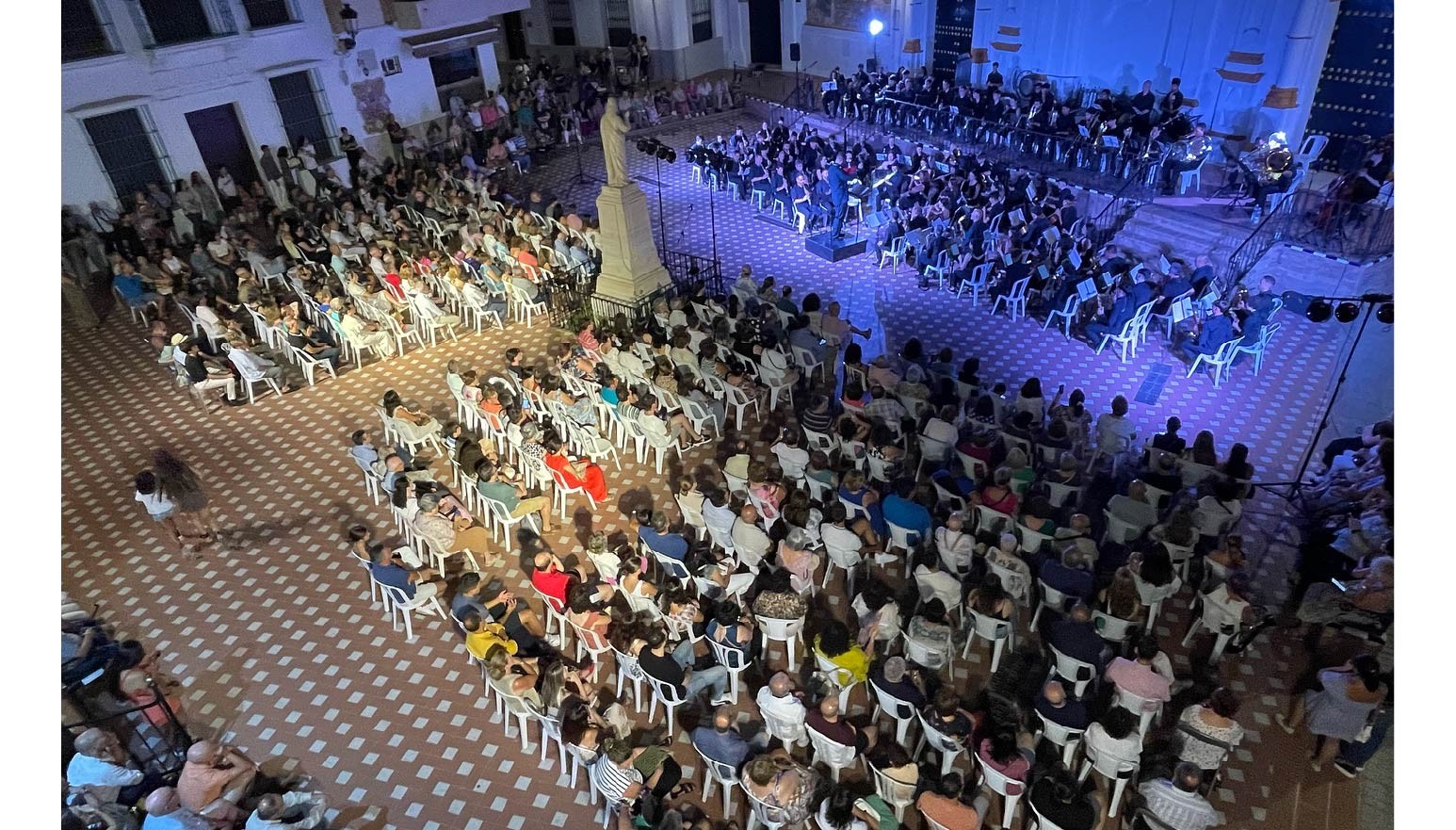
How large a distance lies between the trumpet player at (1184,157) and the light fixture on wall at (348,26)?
17.4 m

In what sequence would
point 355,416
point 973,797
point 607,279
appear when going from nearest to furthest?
point 973,797 → point 355,416 → point 607,279

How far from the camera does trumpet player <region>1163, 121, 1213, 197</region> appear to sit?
1328 cm

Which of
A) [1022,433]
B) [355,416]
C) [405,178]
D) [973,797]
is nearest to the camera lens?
[973,797]

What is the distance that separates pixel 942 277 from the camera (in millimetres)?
13047

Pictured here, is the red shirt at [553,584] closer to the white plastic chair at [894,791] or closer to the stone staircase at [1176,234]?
the white plastic chair at [894,791]

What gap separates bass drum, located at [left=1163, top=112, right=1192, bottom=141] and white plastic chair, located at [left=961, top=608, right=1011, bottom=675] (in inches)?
449

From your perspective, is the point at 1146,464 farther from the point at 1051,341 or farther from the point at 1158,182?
the point at 1158,182

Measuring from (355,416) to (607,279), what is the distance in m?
4.16

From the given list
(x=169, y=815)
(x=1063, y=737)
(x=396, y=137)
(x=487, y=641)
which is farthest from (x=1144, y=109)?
(x=169, y=815)

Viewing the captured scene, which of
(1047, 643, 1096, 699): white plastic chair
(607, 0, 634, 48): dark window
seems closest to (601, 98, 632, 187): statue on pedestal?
(1047, 643, 1096, 699): white plastic chair

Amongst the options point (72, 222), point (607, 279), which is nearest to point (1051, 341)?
point (607, 279)

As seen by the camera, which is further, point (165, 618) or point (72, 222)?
point (72, 222)

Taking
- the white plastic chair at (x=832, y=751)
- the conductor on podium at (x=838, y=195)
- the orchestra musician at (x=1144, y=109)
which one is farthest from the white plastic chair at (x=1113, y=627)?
the orchestra musician at (x=1144, y=109)

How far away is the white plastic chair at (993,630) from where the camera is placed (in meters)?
6.11
